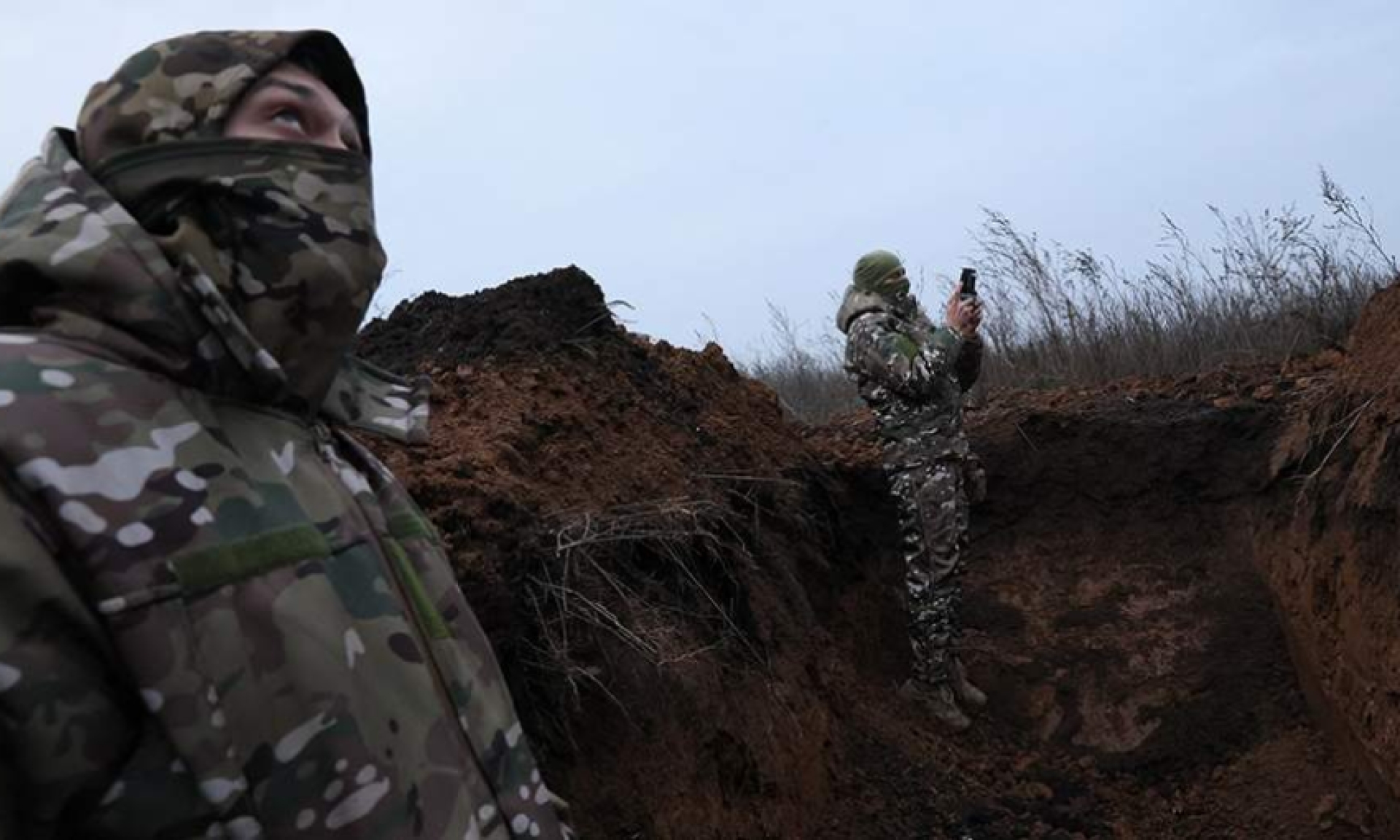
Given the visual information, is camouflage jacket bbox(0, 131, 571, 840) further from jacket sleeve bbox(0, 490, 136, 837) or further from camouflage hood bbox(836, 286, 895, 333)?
camouflage hood bbox(836, 286, 895, 333)

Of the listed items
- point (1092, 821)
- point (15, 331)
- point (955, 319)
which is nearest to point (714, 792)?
point (1092, 821)

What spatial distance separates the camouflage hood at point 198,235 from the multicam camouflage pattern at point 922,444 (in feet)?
15.7

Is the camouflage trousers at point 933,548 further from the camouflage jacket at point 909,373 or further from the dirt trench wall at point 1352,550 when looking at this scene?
the dirt trench wall at point 1352,550

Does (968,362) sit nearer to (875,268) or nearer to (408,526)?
(875,268)

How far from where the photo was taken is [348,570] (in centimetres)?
141

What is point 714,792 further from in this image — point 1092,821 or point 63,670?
point 63,670

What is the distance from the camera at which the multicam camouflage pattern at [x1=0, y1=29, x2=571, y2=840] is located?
1.15 meters

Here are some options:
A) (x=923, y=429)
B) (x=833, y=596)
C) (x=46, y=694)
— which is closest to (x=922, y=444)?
(x=923, y=429)

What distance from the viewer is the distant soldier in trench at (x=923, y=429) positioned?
6.18 meters

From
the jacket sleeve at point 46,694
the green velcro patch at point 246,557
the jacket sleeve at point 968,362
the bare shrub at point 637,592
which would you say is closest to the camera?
the jacket sleeve at point 46,694

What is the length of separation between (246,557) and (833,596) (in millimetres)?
5694

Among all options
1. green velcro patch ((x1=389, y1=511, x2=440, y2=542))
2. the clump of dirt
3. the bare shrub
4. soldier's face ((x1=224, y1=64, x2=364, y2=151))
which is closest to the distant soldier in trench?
the bare shrub

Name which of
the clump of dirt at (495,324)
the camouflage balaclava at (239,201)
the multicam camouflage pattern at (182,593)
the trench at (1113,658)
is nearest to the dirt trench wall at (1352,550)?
the trench at (1113,658)

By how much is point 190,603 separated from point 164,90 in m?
0.60
